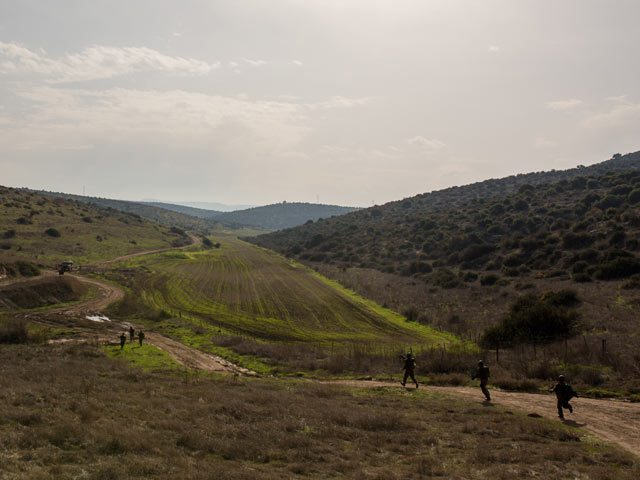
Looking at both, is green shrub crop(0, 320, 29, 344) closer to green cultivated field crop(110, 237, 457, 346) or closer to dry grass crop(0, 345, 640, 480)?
dry grass crop(0, 345, 640, 480)

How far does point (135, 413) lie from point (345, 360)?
1601 cm

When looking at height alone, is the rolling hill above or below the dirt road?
above

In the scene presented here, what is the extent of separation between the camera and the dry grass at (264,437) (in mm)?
9453

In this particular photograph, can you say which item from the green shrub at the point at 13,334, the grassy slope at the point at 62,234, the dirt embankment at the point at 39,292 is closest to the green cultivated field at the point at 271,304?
the dirt embankment at the point at 39,292

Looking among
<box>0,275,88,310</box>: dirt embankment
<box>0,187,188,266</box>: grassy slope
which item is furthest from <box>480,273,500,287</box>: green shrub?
<box>0,187,188,266</box>: grassy slope

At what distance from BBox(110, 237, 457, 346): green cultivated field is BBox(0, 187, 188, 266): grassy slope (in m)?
13.8

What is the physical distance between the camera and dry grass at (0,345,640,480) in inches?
372

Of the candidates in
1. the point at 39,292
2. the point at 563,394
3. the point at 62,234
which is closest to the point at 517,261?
the point at 563,394

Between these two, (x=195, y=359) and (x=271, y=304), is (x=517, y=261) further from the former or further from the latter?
(x=195, y=359)

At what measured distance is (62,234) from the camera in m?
96.3

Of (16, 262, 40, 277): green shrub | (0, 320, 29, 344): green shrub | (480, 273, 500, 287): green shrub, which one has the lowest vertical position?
(0, 320, 29, 344): green shrub

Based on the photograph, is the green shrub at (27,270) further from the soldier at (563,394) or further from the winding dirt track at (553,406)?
the soldier at (563,394)

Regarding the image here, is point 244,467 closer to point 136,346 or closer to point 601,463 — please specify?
point 601,463

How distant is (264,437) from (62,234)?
341ft
